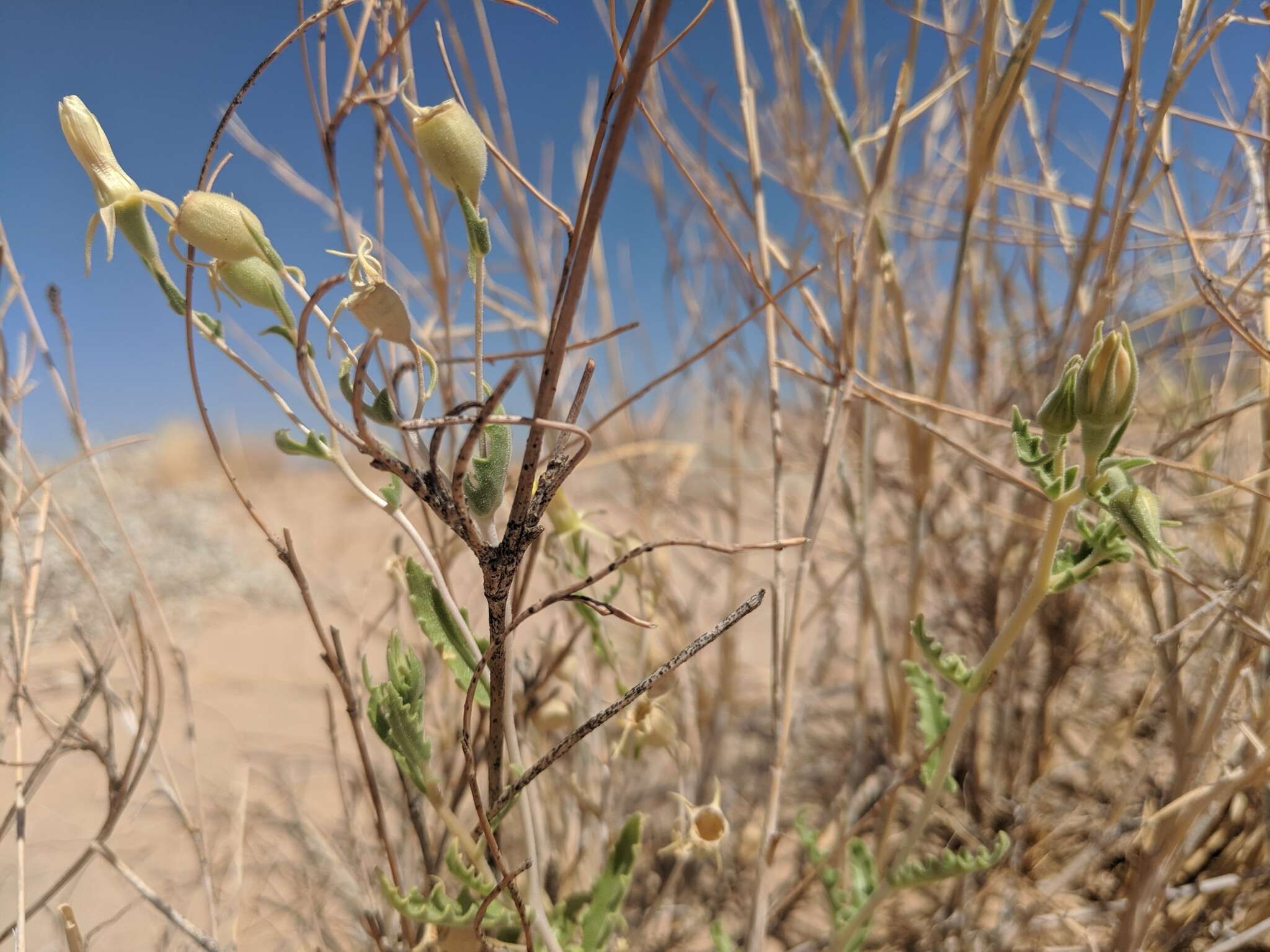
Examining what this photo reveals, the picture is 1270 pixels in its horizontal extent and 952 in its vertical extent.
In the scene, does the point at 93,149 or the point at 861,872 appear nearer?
the point at 93,149

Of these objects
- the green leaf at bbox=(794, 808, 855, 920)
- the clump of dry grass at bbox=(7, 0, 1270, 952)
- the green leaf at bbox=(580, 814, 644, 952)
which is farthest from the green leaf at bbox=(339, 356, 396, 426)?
the green leaf at bbox=(794, 808, 855, 920)

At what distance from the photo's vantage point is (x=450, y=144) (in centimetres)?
27

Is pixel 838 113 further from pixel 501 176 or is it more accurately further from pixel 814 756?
pixel 814 756

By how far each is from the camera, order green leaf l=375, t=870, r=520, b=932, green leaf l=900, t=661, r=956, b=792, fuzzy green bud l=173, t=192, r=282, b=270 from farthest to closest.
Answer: green leaf l=900, t=661, r=956, b=792
green leaf l=375, t=870, r=520, b=932
fuzzy green bud l=173, t=192, r=282, b=270

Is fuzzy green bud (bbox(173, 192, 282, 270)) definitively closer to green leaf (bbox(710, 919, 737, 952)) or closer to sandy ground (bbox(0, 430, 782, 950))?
sandy ground (bbox(0, 430, 782, 950))

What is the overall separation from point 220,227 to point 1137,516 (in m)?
0.35

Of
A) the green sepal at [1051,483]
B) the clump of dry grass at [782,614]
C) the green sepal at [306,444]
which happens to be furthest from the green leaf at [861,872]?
the green sepal at [306,444]

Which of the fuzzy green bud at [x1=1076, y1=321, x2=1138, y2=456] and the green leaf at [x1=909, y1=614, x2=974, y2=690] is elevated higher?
the fuzzy green bud at [x1=1076, y1=321, x2=1138, y2=456]

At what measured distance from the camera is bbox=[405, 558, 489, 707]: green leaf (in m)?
0.35

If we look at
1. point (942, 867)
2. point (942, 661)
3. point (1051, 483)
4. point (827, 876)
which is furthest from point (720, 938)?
point (1051, 483)

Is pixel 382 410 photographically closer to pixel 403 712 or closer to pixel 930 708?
pixel 403 712

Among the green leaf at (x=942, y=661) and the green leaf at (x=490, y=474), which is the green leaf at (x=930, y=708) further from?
the green leaf at (x=490, y=474)

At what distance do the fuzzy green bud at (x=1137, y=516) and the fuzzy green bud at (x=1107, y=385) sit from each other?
0.03m

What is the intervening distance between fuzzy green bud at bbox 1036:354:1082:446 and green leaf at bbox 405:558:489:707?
0.26m
